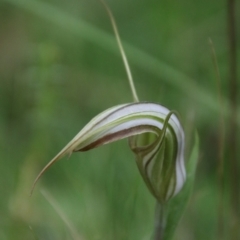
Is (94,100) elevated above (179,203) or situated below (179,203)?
above

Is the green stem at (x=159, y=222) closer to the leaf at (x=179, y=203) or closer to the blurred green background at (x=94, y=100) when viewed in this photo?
the leaf at (x=179, y=203)

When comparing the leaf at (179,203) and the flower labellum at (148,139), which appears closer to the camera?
the flower labellum at (148,139)

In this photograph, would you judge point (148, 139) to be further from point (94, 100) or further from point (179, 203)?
point (94, 100)

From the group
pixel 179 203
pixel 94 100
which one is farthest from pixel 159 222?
pixel 94 100

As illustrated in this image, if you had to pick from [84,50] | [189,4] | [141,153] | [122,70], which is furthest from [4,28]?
[141,153]

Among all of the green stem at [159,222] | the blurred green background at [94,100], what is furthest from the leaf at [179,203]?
the blurred green background at [94,100]

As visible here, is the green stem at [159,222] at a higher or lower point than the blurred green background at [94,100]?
lower
